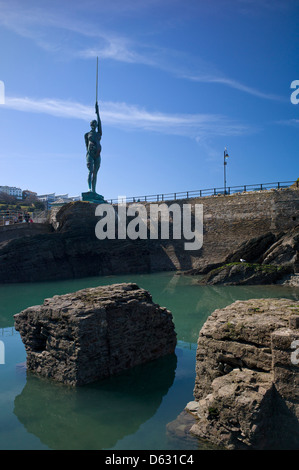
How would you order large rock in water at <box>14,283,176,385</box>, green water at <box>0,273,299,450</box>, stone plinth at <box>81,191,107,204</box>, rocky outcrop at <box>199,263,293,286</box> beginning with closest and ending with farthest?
green water at <box>0,273,299,450</box>
large rock in water at <box>14,283,176,385</box>
rocky outcrop at <box>199,263,293,286</box>
stone plinth at <box>81,191,107,204</box>

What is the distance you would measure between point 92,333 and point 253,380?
3513mm

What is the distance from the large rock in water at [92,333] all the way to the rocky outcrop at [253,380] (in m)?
2.40

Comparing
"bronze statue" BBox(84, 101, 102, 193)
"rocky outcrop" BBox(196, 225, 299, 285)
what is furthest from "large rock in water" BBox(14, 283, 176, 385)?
"bronze statue" BBox(84, 101, 102, 193)

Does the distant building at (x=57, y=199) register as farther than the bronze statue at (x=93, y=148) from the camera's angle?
Yes

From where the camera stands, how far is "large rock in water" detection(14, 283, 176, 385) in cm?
757

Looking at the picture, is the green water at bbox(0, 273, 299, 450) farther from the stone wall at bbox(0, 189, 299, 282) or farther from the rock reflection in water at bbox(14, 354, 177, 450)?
the stone wall at bbox(0, 189, 299, 282)

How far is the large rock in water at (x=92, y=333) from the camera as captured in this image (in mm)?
7574

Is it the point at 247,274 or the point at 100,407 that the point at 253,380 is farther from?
the point at 247,274

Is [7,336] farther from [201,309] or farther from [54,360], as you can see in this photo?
[201,309]

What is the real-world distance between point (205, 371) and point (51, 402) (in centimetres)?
295

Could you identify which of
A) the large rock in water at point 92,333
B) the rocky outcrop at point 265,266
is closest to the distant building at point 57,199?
the rocky outcrop at point 265,266

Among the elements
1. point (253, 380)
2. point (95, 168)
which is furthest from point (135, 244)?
point (253, 380)

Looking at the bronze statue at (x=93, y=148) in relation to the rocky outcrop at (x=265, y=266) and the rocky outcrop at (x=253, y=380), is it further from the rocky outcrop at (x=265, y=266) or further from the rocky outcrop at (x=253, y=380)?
the rocky outcrop at (x=253, y=380)

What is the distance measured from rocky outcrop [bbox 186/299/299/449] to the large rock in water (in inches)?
94.3
